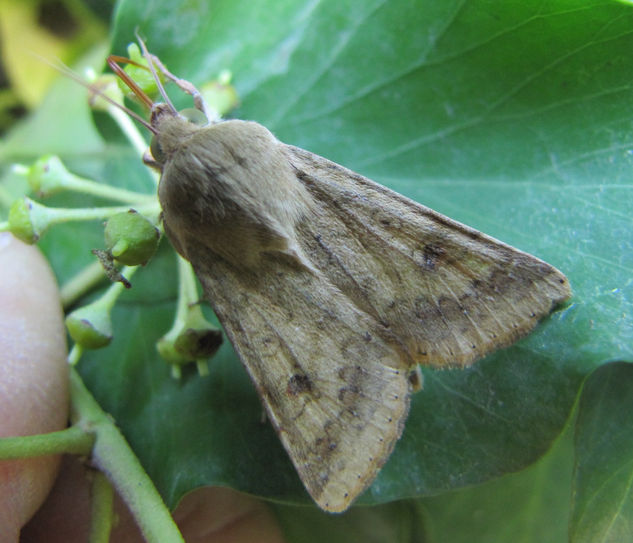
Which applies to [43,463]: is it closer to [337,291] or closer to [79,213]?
[79,213]

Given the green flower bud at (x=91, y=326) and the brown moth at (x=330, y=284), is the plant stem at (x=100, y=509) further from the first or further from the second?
the brown moth at (x=330, y=284)

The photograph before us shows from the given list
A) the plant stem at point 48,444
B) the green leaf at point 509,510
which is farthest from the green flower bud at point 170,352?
the green leaf at point 509,510

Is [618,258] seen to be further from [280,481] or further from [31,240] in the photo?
[31,240]

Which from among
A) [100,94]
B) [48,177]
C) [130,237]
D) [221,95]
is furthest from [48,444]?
[221,95]

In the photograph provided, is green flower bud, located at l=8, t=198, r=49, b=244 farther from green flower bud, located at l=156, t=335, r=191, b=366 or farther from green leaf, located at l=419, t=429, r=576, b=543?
green leaf, located at l=419, t=429, r=576, b=543

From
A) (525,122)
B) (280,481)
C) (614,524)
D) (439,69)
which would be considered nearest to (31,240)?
(280,481)
